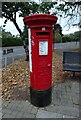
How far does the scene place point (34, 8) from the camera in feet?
37.2

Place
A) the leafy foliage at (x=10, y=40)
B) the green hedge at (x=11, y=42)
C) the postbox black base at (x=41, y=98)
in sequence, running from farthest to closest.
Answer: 1. the leafy foliage at (x=10, y=40)
2. the green hedge at (x=11, y=42)
3. the postbox black base at (x=41, y=98)

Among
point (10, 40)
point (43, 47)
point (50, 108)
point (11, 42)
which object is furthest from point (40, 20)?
point (11, 42)

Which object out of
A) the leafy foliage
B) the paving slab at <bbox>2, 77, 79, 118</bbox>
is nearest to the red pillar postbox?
the paving slab at <bbox>2, 77, 79, 118</bbox>

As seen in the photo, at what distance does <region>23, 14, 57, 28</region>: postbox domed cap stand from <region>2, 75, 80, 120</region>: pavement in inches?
72.2

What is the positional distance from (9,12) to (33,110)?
26.2ft

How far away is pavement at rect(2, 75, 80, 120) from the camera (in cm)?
406

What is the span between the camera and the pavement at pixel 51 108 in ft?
13.3

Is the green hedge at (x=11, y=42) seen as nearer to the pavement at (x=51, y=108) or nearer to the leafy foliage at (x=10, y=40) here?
the leafy foliage at (x=10, y=40)

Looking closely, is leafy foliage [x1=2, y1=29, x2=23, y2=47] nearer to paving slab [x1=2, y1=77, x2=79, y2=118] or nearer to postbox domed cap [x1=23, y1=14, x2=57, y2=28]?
paving slab [x1=2, y1=77, x2=79, y2=118]

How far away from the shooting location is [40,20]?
13.3ft

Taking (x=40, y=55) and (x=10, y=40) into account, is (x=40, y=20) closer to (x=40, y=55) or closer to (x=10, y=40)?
(x=40, y=55)

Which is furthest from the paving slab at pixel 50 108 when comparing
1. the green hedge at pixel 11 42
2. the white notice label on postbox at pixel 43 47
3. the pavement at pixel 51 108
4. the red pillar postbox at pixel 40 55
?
the green hedge at pixel 11 42

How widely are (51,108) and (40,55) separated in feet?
3.97

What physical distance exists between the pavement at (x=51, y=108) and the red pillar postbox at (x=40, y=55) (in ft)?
0.65
